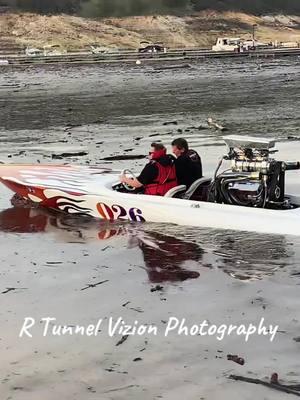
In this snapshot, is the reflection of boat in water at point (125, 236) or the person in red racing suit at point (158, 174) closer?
the reflection of boat in water at point (125, 236)

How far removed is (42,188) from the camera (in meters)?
14.3

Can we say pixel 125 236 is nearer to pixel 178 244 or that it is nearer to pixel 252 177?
pixel 178 244

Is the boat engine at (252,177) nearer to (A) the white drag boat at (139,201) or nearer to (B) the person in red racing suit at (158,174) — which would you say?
(A) the white drag boat at (139,201)

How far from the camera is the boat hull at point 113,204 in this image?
11672mm

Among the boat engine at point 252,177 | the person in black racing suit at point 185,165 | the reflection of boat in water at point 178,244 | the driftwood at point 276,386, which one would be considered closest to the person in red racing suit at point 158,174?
the person in black racing suit at point 185,165

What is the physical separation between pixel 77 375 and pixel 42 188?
295 inches

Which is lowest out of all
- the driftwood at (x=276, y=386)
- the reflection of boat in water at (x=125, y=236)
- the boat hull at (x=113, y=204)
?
the driftwood at (x=276, y=386)

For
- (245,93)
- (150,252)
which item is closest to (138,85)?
(245,93)

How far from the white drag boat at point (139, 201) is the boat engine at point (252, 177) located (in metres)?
0.02

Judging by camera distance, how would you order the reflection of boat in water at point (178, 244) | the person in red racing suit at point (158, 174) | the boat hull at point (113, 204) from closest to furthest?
the reflection of boat in water at point (178, 244)
the boat hull at point (113, 204)
the person in red racing suit at point (158, 174)

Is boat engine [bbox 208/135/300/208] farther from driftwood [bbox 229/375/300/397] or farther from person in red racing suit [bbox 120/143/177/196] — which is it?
driftwood [bbox 229/375/300/397]

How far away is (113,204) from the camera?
517 inches

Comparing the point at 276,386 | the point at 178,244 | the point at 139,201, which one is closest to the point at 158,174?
the point at 139,201

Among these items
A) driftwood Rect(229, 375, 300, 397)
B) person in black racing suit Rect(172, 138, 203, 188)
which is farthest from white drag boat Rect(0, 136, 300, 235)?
driftwood Rect(229, 375, 300, 397)
